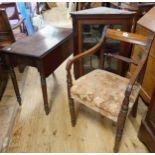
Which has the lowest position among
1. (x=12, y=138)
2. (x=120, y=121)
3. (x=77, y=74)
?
(x=12, y=138)

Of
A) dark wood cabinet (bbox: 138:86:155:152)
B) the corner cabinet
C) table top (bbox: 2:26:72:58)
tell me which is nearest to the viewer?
dark wood cabinet (bbox: 138:86:155:152)

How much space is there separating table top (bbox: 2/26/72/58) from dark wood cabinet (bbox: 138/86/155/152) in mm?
932

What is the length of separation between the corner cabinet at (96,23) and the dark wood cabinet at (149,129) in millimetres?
657

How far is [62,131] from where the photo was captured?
1573 millimetres

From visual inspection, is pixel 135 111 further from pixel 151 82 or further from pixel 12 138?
pixel 12 138

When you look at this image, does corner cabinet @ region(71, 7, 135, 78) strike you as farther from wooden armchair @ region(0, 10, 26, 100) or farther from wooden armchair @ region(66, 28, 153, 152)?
wooden armchair @ region(0, 10, 26, 100)

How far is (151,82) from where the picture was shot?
166cm

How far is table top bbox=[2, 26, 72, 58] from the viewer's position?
1422mm

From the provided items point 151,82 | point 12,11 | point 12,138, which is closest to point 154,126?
point 151,82

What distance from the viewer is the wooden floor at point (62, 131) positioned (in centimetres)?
143

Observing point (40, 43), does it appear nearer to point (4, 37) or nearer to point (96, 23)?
point (96, 23)

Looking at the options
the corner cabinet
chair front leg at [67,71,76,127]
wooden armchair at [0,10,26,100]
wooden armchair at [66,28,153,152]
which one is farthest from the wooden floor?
the corner cabinet

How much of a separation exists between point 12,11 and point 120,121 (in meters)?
2.74

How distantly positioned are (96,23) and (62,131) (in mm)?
1093
